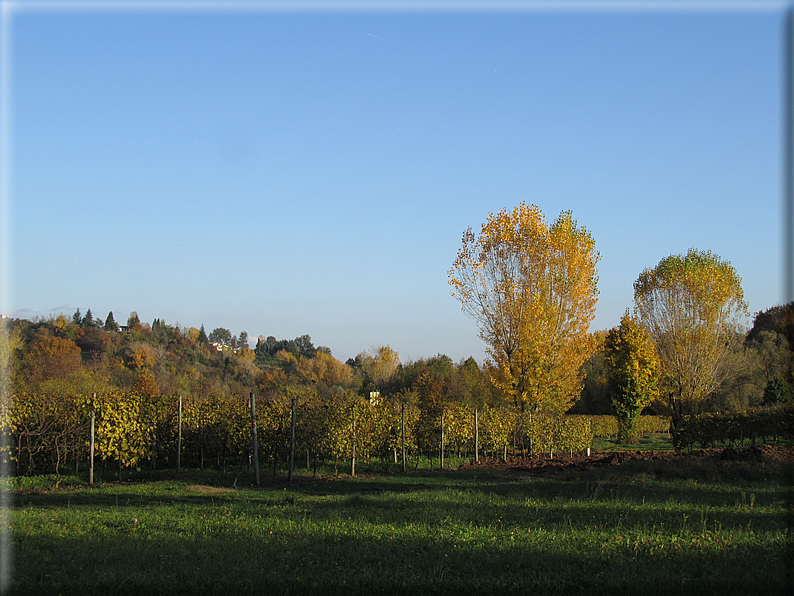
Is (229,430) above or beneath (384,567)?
beneath

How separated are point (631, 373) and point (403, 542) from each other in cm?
2910

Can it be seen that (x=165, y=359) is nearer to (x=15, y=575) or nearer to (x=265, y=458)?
(x=265, y=458)

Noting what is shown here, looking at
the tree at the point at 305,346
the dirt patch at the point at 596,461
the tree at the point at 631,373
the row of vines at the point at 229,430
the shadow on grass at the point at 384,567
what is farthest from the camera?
the tree at the point at 305,346

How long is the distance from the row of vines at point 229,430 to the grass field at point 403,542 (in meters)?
2.22

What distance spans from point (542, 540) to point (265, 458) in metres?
12.0

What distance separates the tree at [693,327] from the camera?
33.9 metres

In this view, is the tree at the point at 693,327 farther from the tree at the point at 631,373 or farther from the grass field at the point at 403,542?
the grass field at the point at 403,542

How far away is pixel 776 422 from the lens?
24781mm

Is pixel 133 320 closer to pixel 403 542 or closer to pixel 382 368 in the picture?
pixel 382 368

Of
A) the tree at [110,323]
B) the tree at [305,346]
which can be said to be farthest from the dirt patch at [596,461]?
the tree at [305,346]

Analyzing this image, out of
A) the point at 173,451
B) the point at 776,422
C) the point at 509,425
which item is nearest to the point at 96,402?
the point at 173,451

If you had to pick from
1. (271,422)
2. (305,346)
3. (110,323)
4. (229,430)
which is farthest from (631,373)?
(305,346)

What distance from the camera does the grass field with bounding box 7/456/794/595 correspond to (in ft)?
18.7

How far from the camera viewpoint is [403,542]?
7105mm
